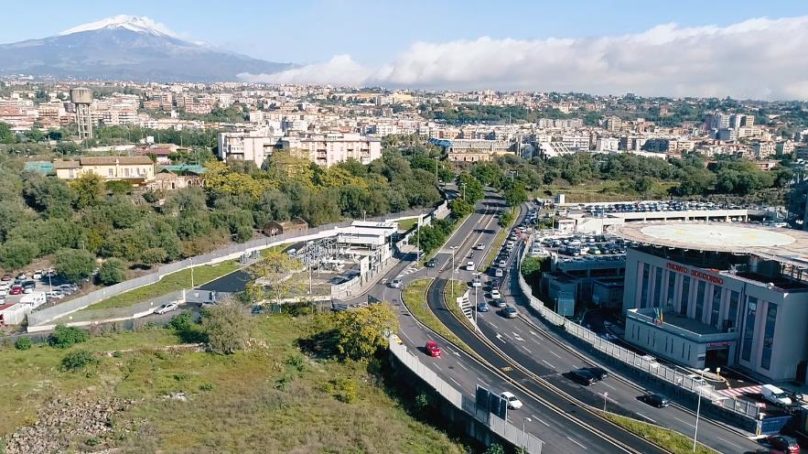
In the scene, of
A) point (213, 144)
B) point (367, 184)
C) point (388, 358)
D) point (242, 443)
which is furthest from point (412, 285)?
point (213, 144)

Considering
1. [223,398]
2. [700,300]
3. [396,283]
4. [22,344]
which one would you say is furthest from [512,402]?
[22,344]

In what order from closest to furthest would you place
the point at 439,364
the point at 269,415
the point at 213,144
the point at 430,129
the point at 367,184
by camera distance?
the point at 269,415
the point at 439,364
the point at 367,184
the point at 213,144
the point at 430,129

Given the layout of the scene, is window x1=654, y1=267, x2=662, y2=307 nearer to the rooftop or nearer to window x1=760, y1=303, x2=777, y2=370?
the rooftop

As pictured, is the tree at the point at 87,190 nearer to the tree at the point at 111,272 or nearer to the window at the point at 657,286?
the tree at the point at 111,272

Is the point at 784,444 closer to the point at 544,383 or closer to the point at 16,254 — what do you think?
the point at 544,383

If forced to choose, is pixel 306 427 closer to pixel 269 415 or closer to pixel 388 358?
pixel 269 415
